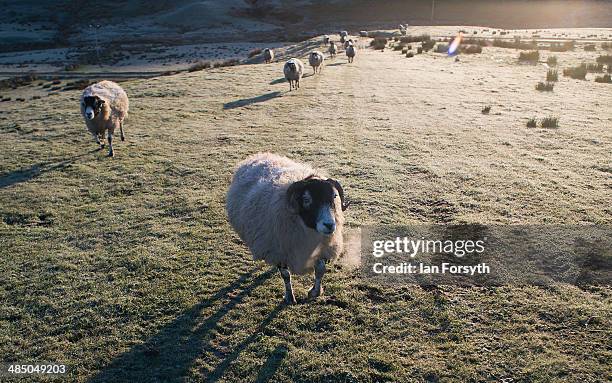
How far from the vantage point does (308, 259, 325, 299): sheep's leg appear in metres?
5.92

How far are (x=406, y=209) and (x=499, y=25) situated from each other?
9317 centimetres

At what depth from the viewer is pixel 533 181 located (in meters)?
9.41

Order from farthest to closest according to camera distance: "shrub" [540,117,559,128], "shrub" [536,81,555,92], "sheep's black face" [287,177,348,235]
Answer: "shrub" [536,81,555,92] < "shrub" [540,117,559,128] < "sheep's black face" [287,177,348,235]

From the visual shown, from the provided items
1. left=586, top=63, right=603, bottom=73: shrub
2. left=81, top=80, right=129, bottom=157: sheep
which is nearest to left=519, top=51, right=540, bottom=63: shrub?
left=586, top=63, right=603, bottom=73: shrub

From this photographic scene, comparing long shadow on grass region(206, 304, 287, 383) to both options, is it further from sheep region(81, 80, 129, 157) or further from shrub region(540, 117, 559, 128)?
shrub region(540, 117, 559, 128)

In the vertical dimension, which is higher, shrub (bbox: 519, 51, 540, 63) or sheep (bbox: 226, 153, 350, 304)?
shrub (bbox: 519, 51, 540, 63)

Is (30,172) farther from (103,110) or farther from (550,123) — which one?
(550,123)

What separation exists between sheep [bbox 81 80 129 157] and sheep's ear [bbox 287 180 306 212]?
29.6 ft

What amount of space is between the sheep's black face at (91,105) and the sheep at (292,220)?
760 centimetres

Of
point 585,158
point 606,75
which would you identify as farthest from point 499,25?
point 585,158

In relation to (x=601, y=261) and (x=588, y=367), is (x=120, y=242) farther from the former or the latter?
(x=601, y=261)

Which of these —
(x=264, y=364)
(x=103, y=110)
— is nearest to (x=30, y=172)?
(x=103, y=110)

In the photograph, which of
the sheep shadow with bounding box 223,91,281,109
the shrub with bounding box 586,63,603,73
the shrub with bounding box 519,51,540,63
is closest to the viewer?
the sheep shadow with bounding box 223,91,281,109

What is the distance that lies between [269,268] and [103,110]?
8958 millimetres
